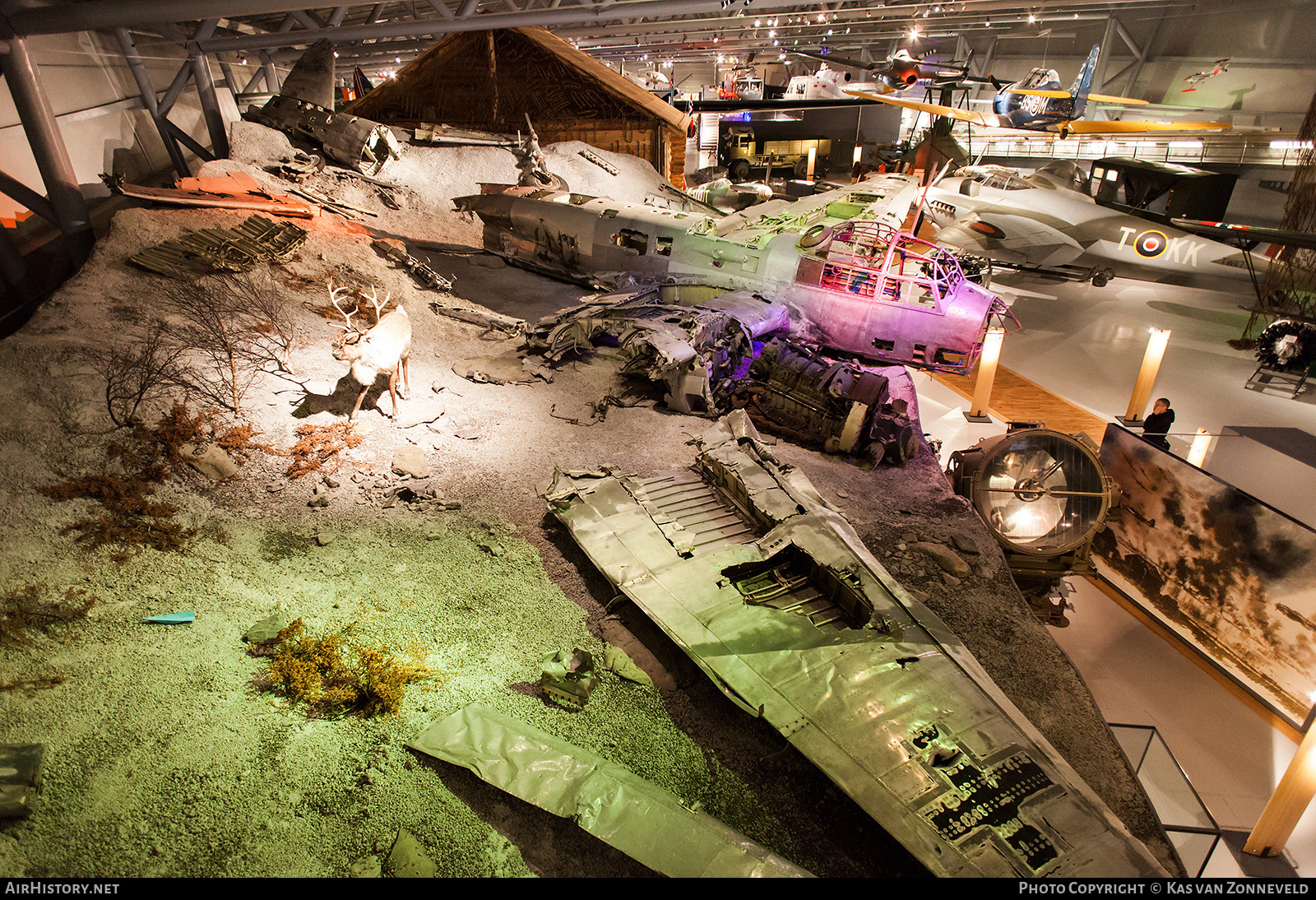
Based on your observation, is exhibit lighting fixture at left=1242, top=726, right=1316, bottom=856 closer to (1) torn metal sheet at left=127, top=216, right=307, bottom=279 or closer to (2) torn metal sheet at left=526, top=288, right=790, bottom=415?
(2) torn metal sheet at left=526, top=288, right=790, bottom=415

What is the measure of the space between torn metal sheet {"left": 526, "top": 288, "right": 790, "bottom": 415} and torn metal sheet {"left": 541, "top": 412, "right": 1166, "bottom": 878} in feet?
10.0

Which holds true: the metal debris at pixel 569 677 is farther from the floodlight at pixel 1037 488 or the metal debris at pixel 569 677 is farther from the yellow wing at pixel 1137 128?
the yellow wing at pixel 1137 128

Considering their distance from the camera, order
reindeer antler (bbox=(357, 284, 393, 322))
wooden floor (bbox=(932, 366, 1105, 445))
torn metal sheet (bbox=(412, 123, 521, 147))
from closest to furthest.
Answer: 1. reindeer antler (bbox=(357, 284, 393, 322))
2. wooden floor (bbox=(932, 366, 1105, 445))
3. torn metal sheet (bbox=(412, 123, 521, 147))

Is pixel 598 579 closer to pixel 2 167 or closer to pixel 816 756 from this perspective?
pixel 816 756

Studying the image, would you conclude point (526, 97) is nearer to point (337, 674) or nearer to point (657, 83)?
point (657, 83)

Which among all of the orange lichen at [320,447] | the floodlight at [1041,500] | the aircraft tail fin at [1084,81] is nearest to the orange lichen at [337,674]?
the orange lichen at [320,447]

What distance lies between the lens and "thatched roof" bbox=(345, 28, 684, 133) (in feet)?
71.9

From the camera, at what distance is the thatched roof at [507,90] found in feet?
71.9

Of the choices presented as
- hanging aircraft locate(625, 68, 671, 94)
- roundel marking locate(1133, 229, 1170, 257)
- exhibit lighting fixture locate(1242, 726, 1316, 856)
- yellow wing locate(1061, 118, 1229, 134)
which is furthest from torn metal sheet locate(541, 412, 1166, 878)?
hanging aircraft locate(625, 68, 671, 94)

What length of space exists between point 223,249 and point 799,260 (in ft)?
36.0

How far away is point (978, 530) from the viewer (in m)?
8.26

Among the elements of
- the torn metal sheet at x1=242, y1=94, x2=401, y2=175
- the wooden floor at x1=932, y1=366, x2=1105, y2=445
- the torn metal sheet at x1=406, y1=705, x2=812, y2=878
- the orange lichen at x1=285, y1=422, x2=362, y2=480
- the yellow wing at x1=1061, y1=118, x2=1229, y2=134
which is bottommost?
the wooden floor at x1=932, y1=366, x2=1105, y2=445

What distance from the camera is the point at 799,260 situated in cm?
1288
